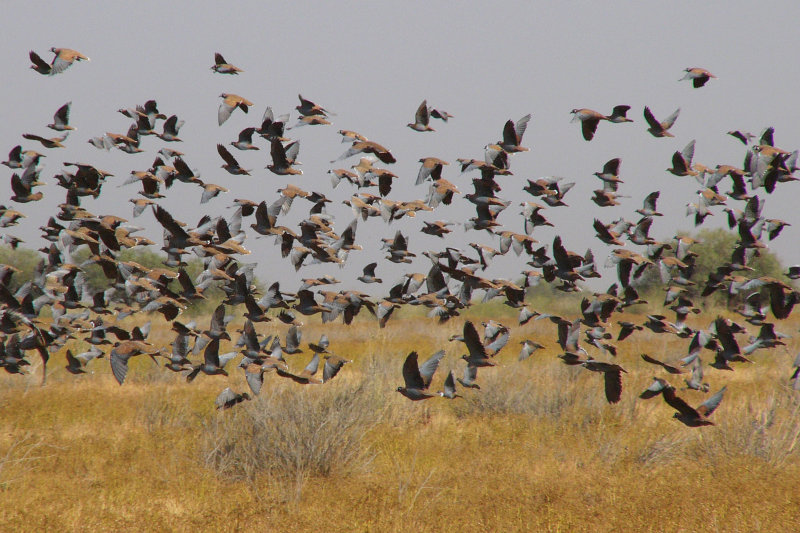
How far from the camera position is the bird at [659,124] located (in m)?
5.82

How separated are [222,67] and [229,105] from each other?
72cm

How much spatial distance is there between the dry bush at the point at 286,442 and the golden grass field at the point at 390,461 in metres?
0.02

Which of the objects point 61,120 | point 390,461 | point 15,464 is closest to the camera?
point 61,120

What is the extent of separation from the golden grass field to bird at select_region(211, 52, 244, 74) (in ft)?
14.1

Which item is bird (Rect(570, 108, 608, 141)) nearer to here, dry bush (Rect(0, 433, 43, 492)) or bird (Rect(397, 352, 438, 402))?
bird (Rect(397, 352, 438, 402))

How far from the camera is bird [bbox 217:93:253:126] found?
20.3 feet

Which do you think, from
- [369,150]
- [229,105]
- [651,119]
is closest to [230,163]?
[229,105]

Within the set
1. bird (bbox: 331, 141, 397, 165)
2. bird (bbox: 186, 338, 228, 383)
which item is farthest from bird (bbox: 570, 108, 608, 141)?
bird (bbox: 186, 338, 228, 383)

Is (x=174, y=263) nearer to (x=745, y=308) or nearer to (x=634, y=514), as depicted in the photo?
(x=634, y=514)

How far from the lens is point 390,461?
840 cm

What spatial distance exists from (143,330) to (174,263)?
1.61 metres

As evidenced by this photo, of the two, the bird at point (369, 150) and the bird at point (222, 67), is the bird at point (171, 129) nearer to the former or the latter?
the bird at point (222, 67)

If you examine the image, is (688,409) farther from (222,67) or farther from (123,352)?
(222,67)

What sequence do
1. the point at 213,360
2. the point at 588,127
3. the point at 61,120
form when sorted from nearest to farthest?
1. the point at 213,360
2. the point at 588,127
3. the point at 61,120
